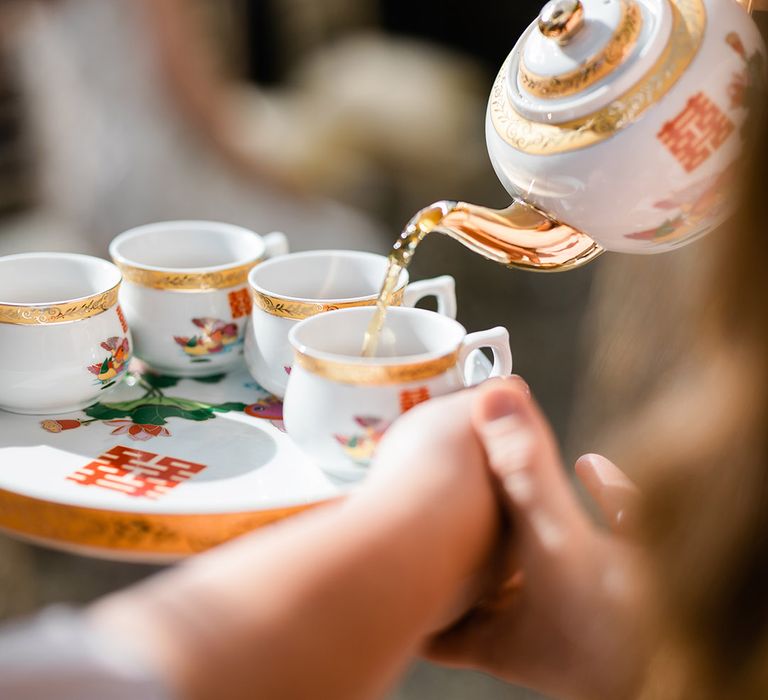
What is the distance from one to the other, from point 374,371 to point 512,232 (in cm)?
20

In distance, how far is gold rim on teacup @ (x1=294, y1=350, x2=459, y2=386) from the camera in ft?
2.50

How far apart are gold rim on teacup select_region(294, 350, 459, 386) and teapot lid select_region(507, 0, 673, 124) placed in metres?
0.23

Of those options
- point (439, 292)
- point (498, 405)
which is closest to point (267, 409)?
point (439, 292)

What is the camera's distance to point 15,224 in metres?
2.26

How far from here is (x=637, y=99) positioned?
30.2 inches

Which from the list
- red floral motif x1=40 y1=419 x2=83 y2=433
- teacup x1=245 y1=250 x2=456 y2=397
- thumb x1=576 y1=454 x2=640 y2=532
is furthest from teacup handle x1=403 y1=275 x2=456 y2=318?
red floral motif x1=40 y1=419 x2=83 y2=433

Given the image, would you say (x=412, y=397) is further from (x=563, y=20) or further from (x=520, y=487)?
(x=563, y=20)

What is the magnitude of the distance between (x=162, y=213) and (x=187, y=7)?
41cm

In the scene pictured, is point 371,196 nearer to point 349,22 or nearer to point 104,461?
Result: point 349,22

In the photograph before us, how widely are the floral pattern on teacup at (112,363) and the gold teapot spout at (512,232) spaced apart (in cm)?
32

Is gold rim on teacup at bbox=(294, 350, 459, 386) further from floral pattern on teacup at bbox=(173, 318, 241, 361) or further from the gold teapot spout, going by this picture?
floral pattern on teacup at bbox=(173, 318, 241, 361)

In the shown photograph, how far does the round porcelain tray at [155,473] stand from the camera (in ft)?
2.44

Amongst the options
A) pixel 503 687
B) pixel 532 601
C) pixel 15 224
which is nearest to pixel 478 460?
pixel 532 601

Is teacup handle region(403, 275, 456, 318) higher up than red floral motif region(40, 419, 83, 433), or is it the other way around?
teacup handle region(403, 275, 456, 318)
